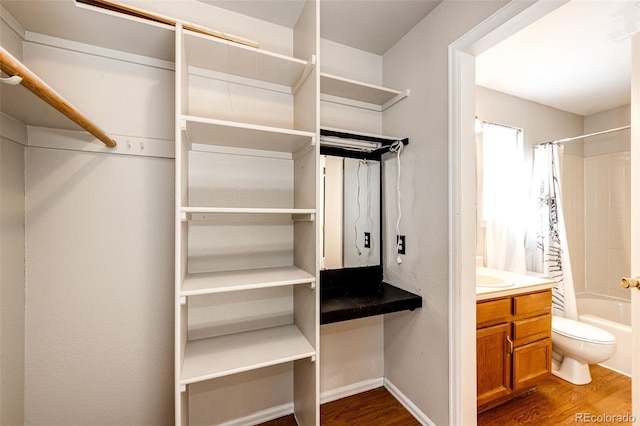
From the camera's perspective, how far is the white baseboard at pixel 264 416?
1634mm

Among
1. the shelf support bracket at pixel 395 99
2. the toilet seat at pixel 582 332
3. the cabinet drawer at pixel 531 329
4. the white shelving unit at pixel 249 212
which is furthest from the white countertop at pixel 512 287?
the shelf support bracket at pixel 395 99

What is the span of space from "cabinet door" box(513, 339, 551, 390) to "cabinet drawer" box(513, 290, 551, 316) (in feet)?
0.75

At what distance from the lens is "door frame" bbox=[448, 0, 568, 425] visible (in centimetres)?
145

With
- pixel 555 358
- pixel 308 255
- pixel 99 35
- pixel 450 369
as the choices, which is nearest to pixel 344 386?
pixel 450 369

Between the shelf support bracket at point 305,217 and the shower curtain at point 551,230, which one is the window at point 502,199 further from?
the shelf support bracket at point 305,217

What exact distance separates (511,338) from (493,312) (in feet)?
0.92

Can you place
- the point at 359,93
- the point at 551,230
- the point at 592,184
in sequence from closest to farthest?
the point at 359,93 < the point at 551,230 < the point at 592,184

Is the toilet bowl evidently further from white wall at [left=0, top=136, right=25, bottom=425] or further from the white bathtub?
white wall at [left=0, top=136, right=25, bottom=425]

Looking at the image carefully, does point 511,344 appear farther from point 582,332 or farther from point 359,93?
point 359,93

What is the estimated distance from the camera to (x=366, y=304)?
61.1 inches

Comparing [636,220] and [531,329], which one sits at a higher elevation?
[636,220]

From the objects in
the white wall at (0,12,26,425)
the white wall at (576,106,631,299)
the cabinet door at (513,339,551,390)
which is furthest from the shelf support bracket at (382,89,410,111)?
the white wall at (576,106,631,299)

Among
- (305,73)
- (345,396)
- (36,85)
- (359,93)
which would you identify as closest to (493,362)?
(345,396)

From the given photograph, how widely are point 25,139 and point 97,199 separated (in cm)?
36
